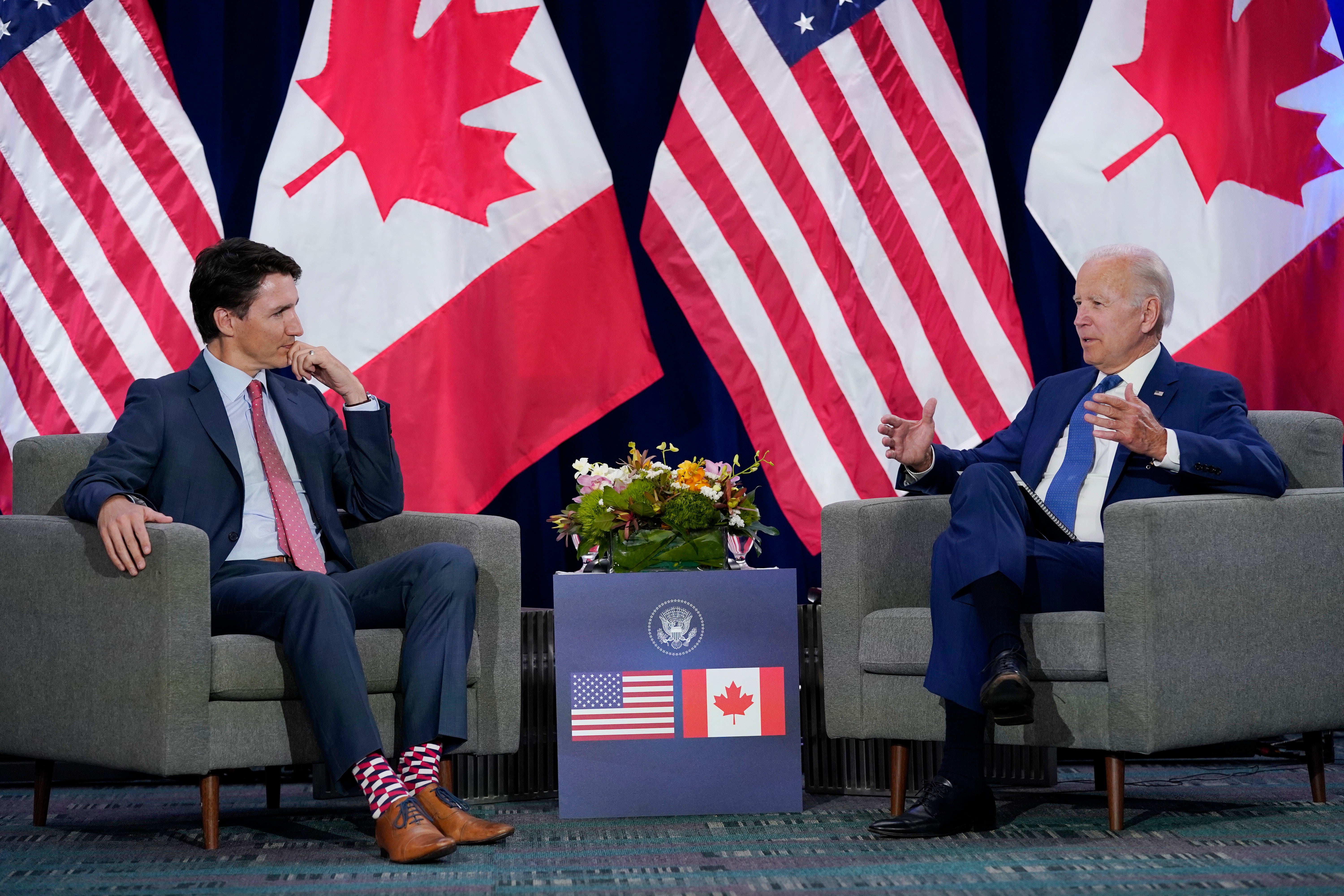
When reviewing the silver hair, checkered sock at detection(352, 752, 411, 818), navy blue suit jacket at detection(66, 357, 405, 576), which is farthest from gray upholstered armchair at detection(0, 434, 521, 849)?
the silver hair

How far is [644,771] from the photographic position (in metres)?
2.86

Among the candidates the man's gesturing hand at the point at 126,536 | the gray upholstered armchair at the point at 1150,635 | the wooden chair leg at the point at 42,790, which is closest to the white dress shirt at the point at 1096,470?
the gray upholstered armchair at the point at 1150,635

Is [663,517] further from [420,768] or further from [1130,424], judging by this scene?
[1130,424]

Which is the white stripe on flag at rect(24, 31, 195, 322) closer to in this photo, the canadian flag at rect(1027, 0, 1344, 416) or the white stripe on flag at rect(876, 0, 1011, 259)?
the white stripe on flag at rect(876, 0, 1011, 259)

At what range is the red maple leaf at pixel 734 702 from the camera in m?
2.87

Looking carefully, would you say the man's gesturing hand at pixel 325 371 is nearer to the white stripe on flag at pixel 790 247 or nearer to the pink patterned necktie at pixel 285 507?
the pink patterned necktie at pixel 285 507

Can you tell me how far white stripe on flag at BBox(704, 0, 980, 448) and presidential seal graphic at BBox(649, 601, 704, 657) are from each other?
1136 millimetres

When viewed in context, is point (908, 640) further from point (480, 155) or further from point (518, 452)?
point (480, 155)

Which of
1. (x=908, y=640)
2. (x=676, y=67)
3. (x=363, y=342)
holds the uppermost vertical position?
(x=676, y=67)

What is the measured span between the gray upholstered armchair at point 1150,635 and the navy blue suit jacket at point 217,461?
1.07m

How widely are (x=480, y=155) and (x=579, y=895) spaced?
2.44 m

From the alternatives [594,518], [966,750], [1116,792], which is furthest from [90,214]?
[1116,792]

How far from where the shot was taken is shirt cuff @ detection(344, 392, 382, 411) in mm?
2953

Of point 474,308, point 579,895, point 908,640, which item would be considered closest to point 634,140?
point 474,308
